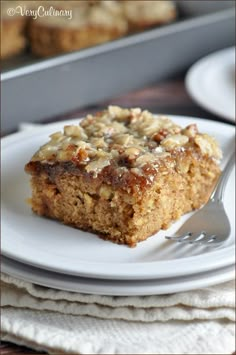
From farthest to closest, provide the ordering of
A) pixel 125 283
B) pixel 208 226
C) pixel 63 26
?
1. pixel 63 26
2. pixel 208 226
3. pixel 125 283

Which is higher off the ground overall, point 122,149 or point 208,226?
point 122,149

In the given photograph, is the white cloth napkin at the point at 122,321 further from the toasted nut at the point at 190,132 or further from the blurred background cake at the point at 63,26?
the blurred background cake at the point at 63,26

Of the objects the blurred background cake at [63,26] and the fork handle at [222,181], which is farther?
the blurred background cake at [63,26]

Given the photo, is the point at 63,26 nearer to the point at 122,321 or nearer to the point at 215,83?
the point at 215,83

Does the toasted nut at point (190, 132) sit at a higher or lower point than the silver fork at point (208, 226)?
higher

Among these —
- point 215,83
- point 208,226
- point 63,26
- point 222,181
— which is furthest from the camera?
point 63,26

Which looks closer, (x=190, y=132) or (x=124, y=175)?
(x=124, y=175)

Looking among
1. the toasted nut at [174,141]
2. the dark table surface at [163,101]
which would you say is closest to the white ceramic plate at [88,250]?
the toasted nut at [174,141]

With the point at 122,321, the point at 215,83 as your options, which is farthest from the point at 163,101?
the point at 122,321

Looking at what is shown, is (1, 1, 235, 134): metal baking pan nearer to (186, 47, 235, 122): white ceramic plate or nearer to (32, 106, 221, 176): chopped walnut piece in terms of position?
(186, 47, 235, 122): white ceramic plate
